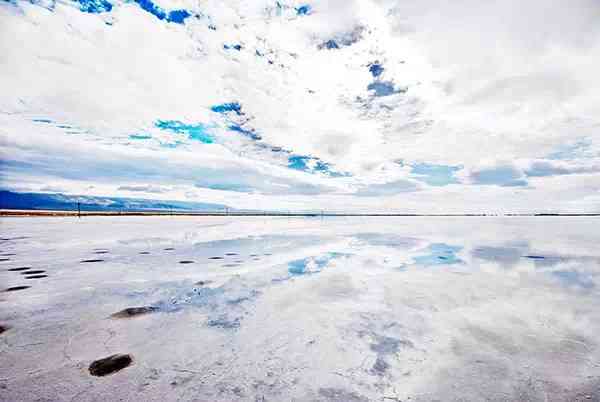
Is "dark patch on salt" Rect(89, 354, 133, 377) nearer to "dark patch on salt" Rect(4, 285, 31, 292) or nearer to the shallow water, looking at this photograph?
the shallow water

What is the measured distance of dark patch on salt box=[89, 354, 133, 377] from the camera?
2.71 metres

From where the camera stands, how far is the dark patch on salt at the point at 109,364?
271 cm

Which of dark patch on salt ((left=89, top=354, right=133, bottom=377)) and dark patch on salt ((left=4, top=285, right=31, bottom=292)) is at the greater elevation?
dark patch on salt ((left=4, top=285, right=31, bottom=292))

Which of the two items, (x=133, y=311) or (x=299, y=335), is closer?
(x=299, y=335)

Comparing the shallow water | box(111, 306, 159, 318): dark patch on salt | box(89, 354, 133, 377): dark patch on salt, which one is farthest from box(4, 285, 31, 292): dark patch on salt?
box(89, 354, 133, 377): dark patch on salt

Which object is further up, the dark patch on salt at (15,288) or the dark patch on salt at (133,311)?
the dark patch on salt at (15,288)

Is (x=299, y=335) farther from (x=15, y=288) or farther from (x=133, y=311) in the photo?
(x=15, y=288)

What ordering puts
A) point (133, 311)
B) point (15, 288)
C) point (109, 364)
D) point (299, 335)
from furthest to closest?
1. point (15, 288)
2. point (133, 311)
3. point (299, 335)
4. point (109, 364)

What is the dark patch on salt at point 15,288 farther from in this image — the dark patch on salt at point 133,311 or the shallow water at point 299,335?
the dark patch on salt at point 133,311

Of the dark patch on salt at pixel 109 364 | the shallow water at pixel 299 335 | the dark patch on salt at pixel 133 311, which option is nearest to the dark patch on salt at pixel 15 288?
the shallow water at pixel 299 335

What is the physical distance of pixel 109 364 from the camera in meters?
2.86

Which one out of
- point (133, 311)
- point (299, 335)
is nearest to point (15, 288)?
point (133, 311)

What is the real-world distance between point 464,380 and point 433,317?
69.7 inches

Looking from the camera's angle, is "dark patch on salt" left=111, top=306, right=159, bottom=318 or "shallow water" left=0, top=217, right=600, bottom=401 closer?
"shallow water" left=0, top=217, right=600, bottom=401
